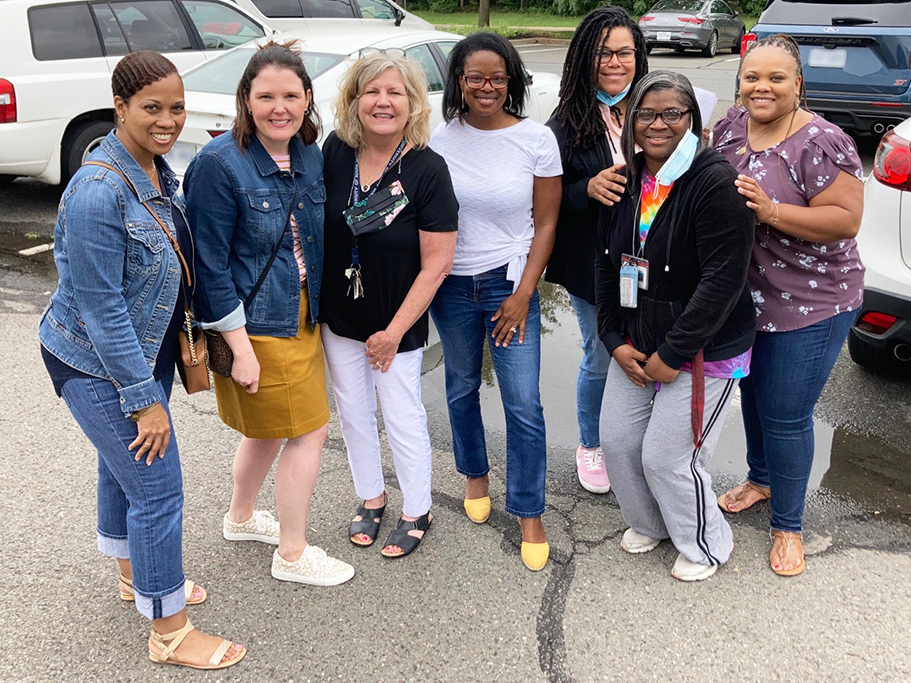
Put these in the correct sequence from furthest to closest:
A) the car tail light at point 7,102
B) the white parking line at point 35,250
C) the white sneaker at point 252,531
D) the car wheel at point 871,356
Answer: the car tail light at point 7,102
the white parking line at point 35,250
the car wheel at point 871,356
the white sneaker at point 252,531

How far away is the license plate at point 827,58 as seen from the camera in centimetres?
822

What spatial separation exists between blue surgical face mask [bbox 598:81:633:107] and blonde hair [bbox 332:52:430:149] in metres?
0.74

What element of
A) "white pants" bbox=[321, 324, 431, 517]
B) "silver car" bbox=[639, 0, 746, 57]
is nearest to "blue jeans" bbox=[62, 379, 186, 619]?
"white pants" bbox=[321, 324, 431, 517]

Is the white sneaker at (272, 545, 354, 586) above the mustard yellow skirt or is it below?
below

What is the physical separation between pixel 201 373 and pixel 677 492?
165 centimetres

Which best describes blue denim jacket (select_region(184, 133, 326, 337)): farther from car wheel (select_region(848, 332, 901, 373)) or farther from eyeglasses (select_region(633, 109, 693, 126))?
car wheel (select_region(848, 332, 901, 373))

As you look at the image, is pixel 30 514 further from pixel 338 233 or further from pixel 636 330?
pixel 636 330

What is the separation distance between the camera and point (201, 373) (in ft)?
8.52

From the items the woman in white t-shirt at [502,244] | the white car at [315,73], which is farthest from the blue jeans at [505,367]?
the white car at [315,73]

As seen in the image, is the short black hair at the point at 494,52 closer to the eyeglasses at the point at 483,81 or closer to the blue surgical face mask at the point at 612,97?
the eyeglasses at the point at 483,81

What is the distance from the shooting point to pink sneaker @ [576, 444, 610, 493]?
3.55 meters

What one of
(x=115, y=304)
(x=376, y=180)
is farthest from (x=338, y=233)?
(x=115, y=304)

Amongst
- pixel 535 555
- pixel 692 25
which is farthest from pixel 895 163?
pixel 692 25

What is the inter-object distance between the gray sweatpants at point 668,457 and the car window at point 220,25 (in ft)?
22.2
